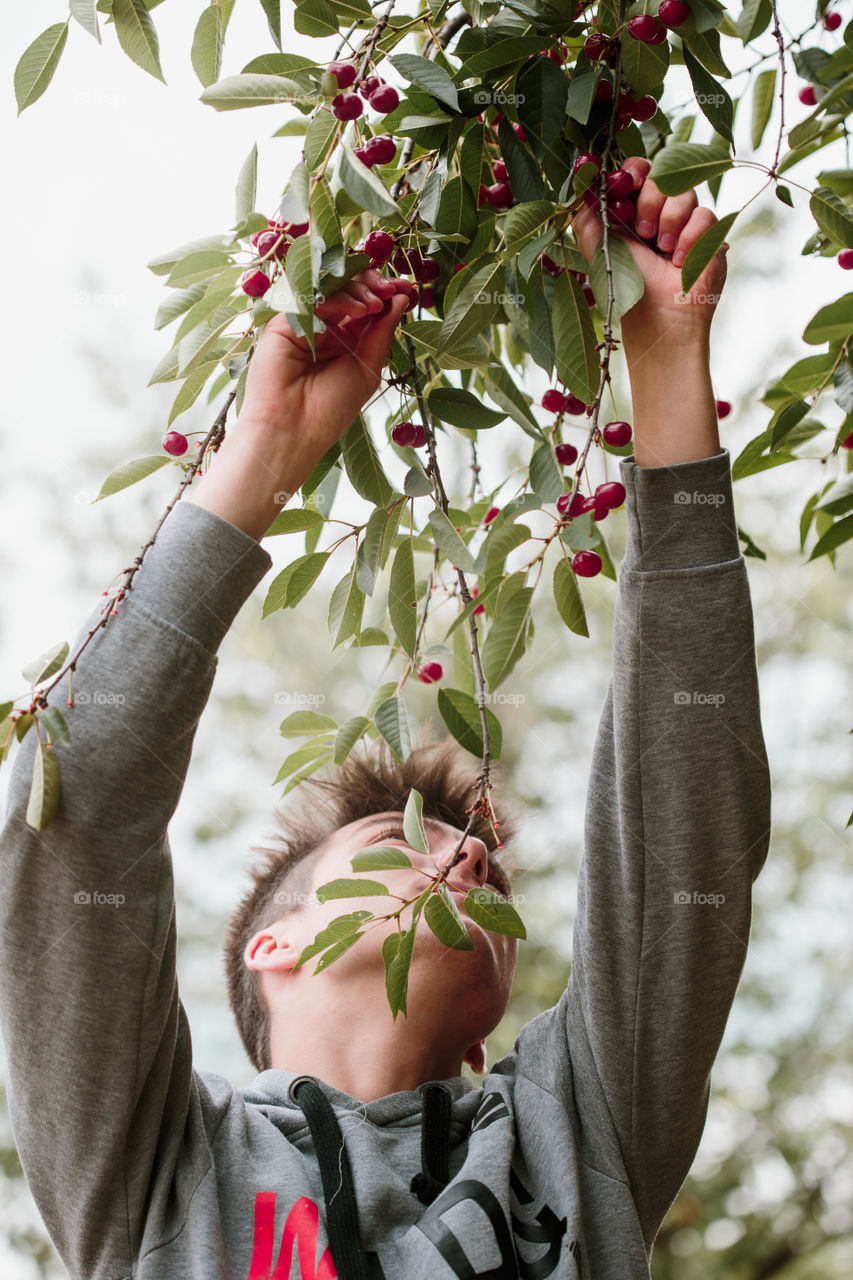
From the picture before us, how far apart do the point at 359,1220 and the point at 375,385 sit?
70cm

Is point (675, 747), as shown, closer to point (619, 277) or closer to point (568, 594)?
point (568, 594)

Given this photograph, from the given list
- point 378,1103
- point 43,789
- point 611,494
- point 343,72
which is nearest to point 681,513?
point 611,494

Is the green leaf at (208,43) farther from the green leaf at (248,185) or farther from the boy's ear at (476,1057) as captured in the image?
the boy's ear at (476,1057)

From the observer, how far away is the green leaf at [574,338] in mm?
731

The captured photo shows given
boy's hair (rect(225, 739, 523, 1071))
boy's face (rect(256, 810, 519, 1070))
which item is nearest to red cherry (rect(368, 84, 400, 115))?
boy's face (rect(256, 810, 519, 1070))

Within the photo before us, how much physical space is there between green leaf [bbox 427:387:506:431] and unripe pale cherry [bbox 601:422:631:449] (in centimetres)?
15

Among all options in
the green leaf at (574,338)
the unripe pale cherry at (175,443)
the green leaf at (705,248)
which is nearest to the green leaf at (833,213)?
the green leaf at (705,248)

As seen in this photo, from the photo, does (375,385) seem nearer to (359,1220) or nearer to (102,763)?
(102,763)

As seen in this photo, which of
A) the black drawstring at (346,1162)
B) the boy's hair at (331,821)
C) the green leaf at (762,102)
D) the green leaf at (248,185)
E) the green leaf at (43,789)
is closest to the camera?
the green leaf at (43,789)

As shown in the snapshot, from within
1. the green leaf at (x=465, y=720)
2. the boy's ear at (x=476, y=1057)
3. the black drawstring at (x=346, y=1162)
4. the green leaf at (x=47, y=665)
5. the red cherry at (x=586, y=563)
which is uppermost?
the red cherry at (x=586, y=563)

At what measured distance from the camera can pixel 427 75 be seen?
25.9 inches

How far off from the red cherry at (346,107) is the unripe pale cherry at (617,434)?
34cm

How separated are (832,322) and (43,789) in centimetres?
61

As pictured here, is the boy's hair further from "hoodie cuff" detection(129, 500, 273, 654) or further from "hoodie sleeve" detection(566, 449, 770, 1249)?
"hoodie cuff" detection(129, 500, 273, 654)
